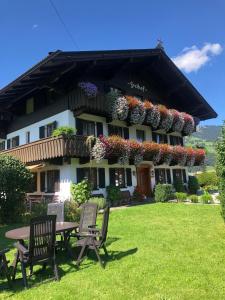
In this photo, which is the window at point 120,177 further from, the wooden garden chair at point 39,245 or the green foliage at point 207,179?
the green foliage at point 207,179

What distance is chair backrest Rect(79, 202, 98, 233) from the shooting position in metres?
8.48

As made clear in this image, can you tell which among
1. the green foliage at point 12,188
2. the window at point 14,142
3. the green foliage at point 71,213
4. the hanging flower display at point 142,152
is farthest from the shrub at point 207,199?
the window at point 14,142

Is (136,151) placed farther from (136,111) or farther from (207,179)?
(207,179)

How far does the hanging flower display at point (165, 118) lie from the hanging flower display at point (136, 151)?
5045mm

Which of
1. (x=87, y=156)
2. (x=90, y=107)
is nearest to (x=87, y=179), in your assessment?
(x=87, y=156)

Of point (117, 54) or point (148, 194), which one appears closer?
point (117, 54)

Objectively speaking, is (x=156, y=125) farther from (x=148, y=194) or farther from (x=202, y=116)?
(x=202, y=116)

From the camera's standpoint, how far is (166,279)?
619 centimetres

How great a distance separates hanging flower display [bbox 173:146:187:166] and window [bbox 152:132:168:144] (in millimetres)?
2225

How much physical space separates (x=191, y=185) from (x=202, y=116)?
25.9 feet

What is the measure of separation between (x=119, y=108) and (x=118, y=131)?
8.44 feet

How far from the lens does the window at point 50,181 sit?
20.2 m

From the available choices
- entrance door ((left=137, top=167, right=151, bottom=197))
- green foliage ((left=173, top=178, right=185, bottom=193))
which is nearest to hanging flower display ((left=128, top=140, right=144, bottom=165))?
entrance door ((left=137, top=167, right=151, bottom=197))

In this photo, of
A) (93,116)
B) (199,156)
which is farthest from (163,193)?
(199,156)
